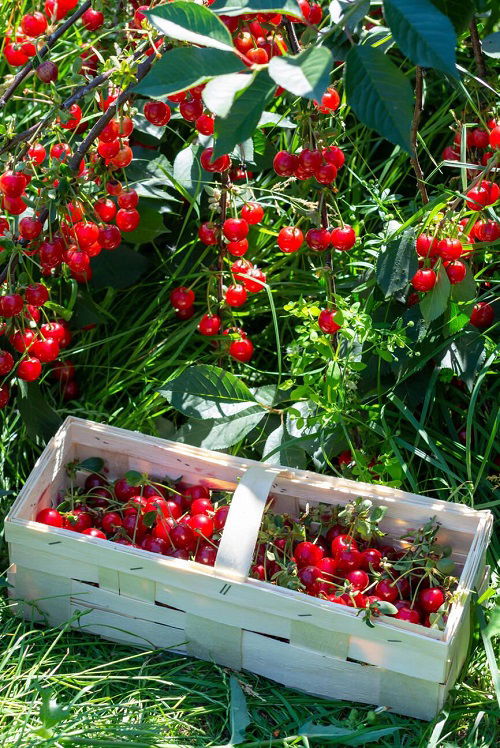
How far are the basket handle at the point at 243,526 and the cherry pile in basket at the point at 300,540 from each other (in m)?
0.07

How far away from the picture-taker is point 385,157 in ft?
6.49

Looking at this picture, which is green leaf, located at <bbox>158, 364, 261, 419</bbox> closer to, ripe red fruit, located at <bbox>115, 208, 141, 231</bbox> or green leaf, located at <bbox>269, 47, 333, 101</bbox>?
ripe red fruit, located at <bbox>115, 208, 141, 231</bbox>

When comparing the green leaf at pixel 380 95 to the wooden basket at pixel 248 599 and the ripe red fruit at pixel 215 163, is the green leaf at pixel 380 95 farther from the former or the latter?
the wooden basket at pixel 248 599

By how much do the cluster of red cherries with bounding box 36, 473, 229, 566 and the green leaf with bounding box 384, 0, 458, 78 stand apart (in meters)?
0.80

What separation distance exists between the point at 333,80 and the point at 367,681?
107 centimetres

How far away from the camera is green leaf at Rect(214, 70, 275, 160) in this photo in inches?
33.9

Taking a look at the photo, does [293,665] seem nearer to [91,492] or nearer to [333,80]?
[91,492]

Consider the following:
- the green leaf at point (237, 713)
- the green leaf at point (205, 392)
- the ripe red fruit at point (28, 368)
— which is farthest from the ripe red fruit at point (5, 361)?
the green leaf at point (237, 713)

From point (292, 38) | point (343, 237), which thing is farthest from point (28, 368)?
point (292, 38)

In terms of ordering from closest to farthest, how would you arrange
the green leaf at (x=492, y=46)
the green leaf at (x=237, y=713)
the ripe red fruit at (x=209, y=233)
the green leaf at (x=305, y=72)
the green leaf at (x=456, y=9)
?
1. the green leaf at (x=305, y=72)
2. the green leaf at (x=456, y=9)
3. the green leaf at (x=237, y=713)
4. the green leaf at (x=492, y=46)
5. the ripe red fruit at (x=209, y=233)

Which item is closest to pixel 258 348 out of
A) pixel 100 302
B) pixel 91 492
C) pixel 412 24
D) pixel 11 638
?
Result: pixel 100 302

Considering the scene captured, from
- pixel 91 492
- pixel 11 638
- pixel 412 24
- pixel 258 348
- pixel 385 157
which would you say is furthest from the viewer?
pixel 385 157

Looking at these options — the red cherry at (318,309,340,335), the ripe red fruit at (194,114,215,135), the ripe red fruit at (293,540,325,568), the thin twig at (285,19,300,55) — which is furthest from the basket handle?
the thin twig at (285,19,300,55)

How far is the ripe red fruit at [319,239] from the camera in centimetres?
143
